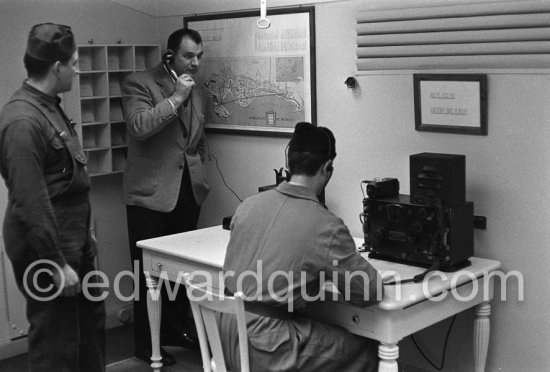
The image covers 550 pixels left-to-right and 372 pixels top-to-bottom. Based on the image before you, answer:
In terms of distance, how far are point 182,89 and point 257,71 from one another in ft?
1.57

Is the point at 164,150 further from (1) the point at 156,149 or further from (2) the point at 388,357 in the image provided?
(2) the point at 388,357

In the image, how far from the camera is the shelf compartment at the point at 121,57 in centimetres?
470

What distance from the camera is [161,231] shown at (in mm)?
4367

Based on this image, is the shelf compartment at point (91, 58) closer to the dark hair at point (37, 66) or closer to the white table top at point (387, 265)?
the white table top at point (387, 265)

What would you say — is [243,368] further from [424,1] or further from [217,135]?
[217,135]

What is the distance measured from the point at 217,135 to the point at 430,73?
155 centimetres

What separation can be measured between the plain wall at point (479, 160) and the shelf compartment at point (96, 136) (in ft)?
3.01

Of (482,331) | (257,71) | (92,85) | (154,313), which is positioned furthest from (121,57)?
(482,331)

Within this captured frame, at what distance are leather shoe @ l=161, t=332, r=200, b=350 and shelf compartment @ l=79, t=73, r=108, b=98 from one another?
55.8 inches

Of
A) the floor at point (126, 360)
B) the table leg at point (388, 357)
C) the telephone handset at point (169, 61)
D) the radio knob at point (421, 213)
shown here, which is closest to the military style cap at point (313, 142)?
the radio knob at point (421, 213)

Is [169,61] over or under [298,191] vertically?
over

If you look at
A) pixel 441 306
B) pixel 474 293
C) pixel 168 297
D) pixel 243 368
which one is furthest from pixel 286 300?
pixel 168 297

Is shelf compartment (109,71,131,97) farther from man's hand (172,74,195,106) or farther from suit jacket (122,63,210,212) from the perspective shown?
man's hand (172,74,195,106)

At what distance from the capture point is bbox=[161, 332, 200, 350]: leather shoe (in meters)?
4.54
